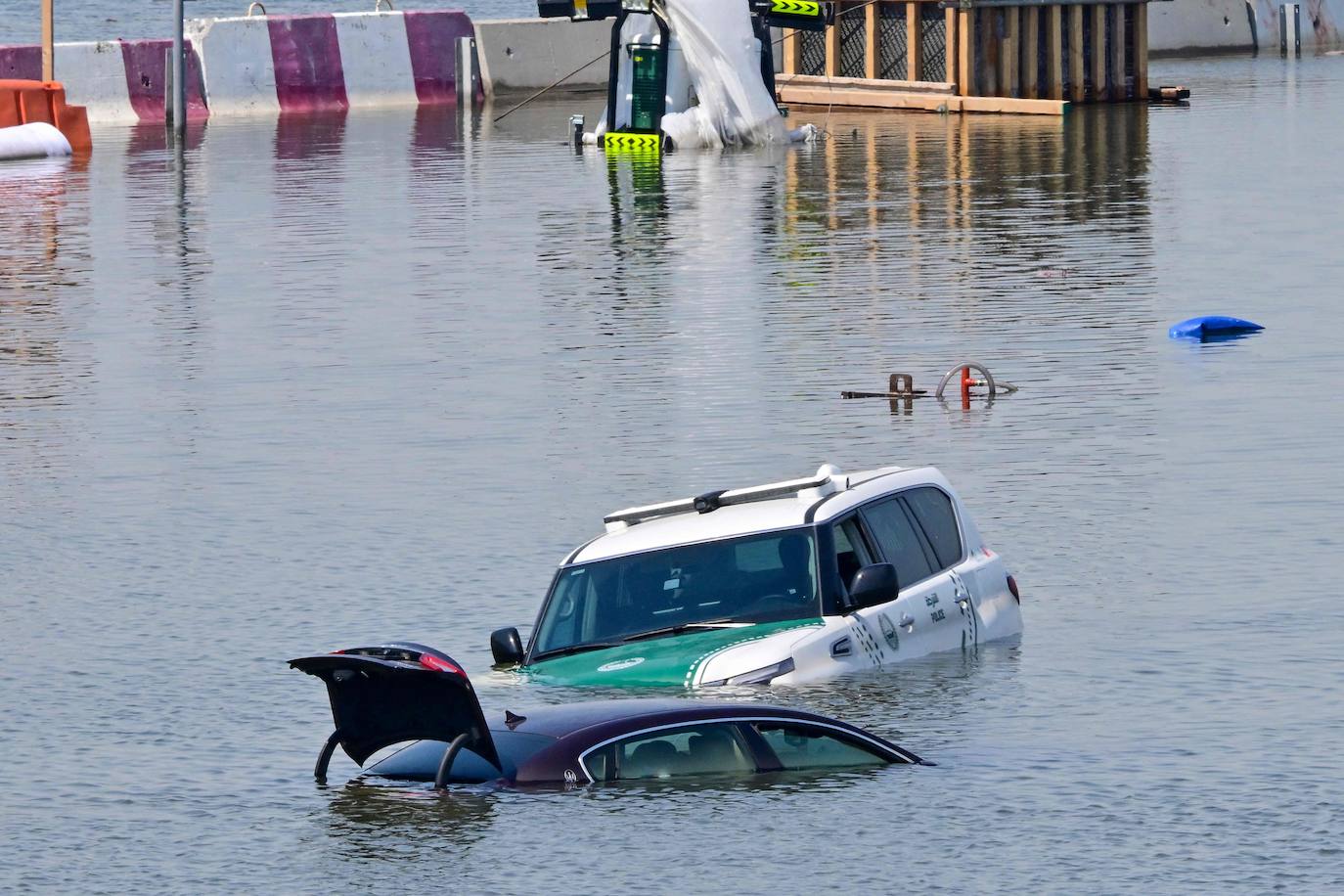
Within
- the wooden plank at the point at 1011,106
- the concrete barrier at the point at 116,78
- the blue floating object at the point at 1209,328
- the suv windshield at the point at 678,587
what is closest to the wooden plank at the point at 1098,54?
the wooden plank at the point at 1011,106

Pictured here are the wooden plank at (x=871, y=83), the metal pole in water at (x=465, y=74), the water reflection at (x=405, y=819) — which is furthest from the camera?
the metal pole in water at (x=465, y=74)

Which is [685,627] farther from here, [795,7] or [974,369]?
[795,7]

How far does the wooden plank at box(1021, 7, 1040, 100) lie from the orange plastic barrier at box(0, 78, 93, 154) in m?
18.5

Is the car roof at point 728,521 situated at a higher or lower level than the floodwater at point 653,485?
higher

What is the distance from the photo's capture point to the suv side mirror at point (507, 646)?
13086mm

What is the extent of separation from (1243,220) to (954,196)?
4.69m

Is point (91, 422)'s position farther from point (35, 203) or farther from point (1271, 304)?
point (35, 203)

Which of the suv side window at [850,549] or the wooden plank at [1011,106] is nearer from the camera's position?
the suv side window at [850,549]

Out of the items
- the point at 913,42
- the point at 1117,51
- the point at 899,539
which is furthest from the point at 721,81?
the point at 899,539

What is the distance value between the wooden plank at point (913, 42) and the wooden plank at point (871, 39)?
0.83 metres

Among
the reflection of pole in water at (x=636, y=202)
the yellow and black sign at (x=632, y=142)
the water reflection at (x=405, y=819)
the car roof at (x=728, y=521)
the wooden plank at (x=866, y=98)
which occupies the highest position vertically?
the wooden plank at (x=866, y=98)

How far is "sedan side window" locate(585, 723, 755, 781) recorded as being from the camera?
1084 centimetres

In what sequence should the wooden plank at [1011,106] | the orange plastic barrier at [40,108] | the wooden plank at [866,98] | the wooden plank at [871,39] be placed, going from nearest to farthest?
the orange plastic barrier at [40,108] → the wooden plank at [1011,106] → the wooden plank at [866,98] → the wooden plank at [871,39]

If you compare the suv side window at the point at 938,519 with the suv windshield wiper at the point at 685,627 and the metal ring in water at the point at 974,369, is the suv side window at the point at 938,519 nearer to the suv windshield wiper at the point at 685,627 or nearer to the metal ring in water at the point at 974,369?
the suv windshield wiper at the point at 685,627
